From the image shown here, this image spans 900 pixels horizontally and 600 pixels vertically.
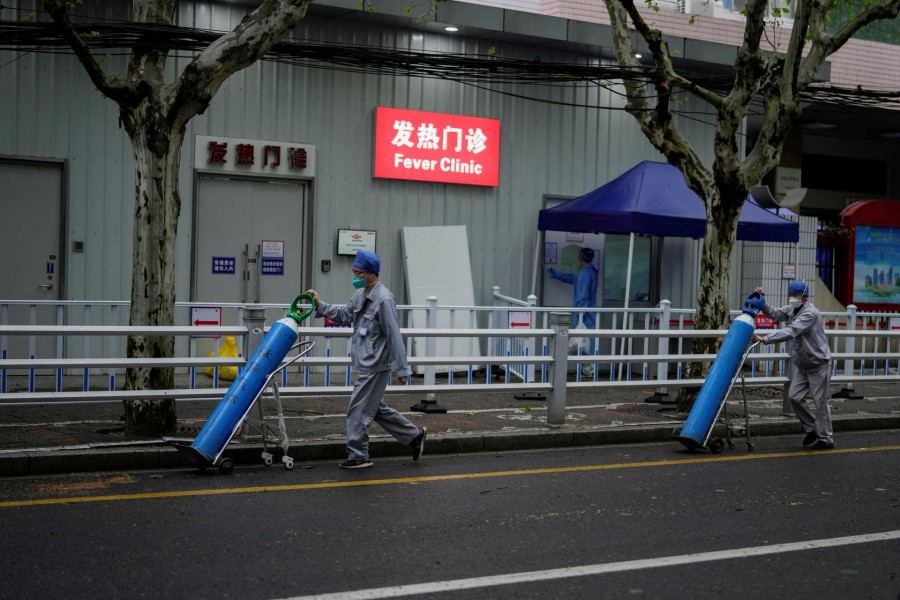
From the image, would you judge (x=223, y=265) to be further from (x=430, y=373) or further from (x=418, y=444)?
(x=418, y=444)

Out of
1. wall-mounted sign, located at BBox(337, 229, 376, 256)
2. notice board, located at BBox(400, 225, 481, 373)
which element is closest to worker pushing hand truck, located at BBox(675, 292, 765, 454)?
notice board, located at BBox(400, 225, 481, 373)

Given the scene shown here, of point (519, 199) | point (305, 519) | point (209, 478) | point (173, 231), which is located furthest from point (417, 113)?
point (305, 519)

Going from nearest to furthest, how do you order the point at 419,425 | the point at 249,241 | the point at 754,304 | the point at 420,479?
the point at 420,479, the point at 754,304, the point at 419,425, the point at 249,241

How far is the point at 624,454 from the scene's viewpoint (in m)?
10.9

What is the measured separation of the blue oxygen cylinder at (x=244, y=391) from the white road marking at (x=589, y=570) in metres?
3.46

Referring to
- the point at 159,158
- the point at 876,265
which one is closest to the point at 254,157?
the point at 159,158

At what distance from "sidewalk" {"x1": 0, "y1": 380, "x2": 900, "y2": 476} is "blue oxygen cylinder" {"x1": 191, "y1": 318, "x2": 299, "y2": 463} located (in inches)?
21.1

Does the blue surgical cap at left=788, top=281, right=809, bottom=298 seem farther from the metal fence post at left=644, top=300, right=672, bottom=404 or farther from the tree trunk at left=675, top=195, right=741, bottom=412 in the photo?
the metal fence post at left=644, top=300, right=672, bottom=404

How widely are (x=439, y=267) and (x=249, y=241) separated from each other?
9.75ft

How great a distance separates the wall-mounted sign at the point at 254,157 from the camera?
15.6 m

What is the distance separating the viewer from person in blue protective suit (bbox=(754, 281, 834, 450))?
11586 mm

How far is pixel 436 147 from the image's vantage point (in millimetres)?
17359

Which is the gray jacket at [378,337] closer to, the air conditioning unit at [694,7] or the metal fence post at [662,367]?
the metal fence post at [662,367]

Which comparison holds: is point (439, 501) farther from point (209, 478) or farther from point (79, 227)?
point (79, 227)
